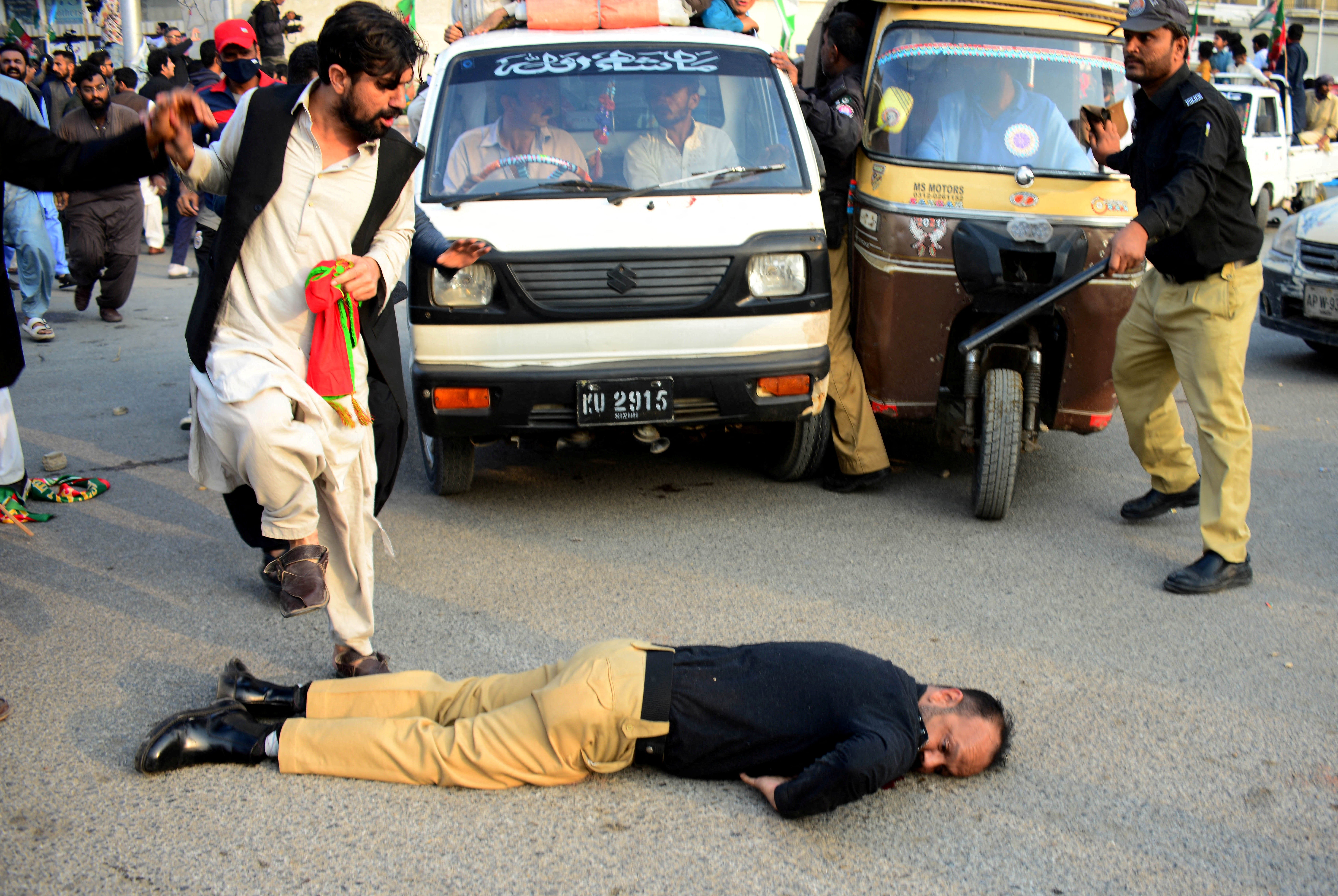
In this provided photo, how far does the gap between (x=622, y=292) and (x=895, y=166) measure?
1491 mm

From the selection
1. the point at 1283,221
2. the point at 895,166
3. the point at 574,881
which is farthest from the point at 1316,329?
the point at 574,881

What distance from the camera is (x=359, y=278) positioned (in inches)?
125

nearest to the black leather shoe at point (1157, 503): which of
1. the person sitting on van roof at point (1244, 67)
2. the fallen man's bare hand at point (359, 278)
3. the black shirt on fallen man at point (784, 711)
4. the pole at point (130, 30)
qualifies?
the black shirt on fallen man at point (784, 711)

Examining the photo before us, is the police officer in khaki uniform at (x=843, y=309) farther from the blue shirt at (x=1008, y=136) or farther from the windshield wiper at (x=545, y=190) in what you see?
the windshield wiper at (x=545, y=190)

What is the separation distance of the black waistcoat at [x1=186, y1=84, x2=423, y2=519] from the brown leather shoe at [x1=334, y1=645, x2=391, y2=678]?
53 cm

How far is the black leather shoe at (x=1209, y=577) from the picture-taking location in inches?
171

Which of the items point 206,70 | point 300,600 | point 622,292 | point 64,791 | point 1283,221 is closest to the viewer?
point 64,791

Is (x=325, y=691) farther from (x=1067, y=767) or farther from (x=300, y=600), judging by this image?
(x=1067, y=767)

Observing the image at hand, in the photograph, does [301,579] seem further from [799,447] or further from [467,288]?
[799,447]

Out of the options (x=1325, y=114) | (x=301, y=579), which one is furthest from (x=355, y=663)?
(x=1325, y=114)

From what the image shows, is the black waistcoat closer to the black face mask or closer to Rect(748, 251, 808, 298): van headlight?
Rect(748, 251, 808, 298): van headlight

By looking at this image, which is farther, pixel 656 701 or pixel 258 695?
pixel 258 695

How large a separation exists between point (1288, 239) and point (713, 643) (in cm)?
654

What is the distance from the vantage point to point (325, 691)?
3041mm
